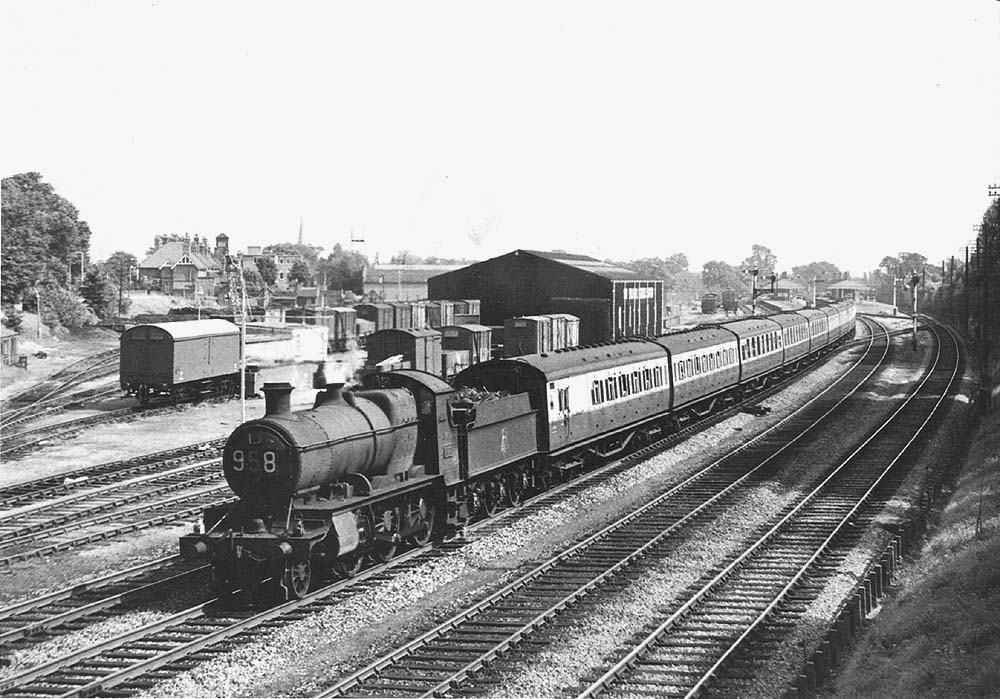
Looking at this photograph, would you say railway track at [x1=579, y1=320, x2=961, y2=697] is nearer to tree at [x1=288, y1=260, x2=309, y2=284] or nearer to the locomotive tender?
the locomotive tender

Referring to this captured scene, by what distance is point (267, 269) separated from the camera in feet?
361

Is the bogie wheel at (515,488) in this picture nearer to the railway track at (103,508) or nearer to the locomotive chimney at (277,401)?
the railway track at (103,508)

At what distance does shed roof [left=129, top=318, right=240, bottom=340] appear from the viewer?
127ft

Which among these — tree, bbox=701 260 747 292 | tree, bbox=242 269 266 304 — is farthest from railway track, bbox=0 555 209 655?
tree, bbox=701 260 747 292

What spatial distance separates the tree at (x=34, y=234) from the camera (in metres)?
66.1

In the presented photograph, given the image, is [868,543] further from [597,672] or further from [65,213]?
[65,213]

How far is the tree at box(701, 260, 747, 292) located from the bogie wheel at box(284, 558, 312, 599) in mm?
150397

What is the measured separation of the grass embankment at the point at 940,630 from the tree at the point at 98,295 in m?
70.2

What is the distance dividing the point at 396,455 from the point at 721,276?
159 metres

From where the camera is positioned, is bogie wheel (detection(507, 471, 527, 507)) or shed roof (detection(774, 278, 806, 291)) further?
shed roof (detection(774, 278, 806, 291))

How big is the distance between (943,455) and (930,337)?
51.1m

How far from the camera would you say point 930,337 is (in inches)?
2948

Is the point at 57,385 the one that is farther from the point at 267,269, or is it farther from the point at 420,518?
the point at 267,269

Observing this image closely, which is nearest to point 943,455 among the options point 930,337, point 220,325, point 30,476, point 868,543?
point 868,543
